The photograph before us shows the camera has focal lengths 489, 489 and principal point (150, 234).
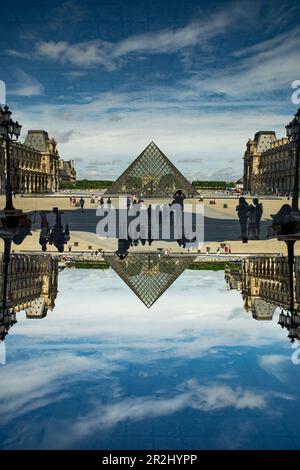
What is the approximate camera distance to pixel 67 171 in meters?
128

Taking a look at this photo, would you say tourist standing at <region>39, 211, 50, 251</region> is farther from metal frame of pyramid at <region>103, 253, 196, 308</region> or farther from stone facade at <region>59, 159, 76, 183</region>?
stone facade at <region>59, 159, 76, 183</region>

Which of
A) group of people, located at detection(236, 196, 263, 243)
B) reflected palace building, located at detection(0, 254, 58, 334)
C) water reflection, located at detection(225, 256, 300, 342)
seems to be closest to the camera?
water reflection, located at detection(225, 256, 300, 342)

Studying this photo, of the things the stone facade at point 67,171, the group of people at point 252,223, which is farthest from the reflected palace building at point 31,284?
the stone facade at point 67,171

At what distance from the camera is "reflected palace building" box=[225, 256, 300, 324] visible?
564 centimetres

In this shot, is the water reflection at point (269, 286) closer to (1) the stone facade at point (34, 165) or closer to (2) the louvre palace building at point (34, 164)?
(1) the stone facade at point (34, 165)

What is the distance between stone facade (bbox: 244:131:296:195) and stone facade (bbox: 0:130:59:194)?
30823mm

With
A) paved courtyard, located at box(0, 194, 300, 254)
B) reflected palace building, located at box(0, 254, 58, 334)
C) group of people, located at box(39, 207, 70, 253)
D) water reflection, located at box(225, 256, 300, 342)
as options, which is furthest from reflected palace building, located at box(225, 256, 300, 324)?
group of people, located at box(39, 207, 70, 253)

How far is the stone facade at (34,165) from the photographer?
65994 mm

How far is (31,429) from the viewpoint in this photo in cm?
273

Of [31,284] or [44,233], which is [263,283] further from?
[44,233]

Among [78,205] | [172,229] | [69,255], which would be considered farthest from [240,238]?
[78,205]

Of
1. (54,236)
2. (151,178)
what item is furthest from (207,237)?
(151,178)

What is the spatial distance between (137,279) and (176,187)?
1333 inches
